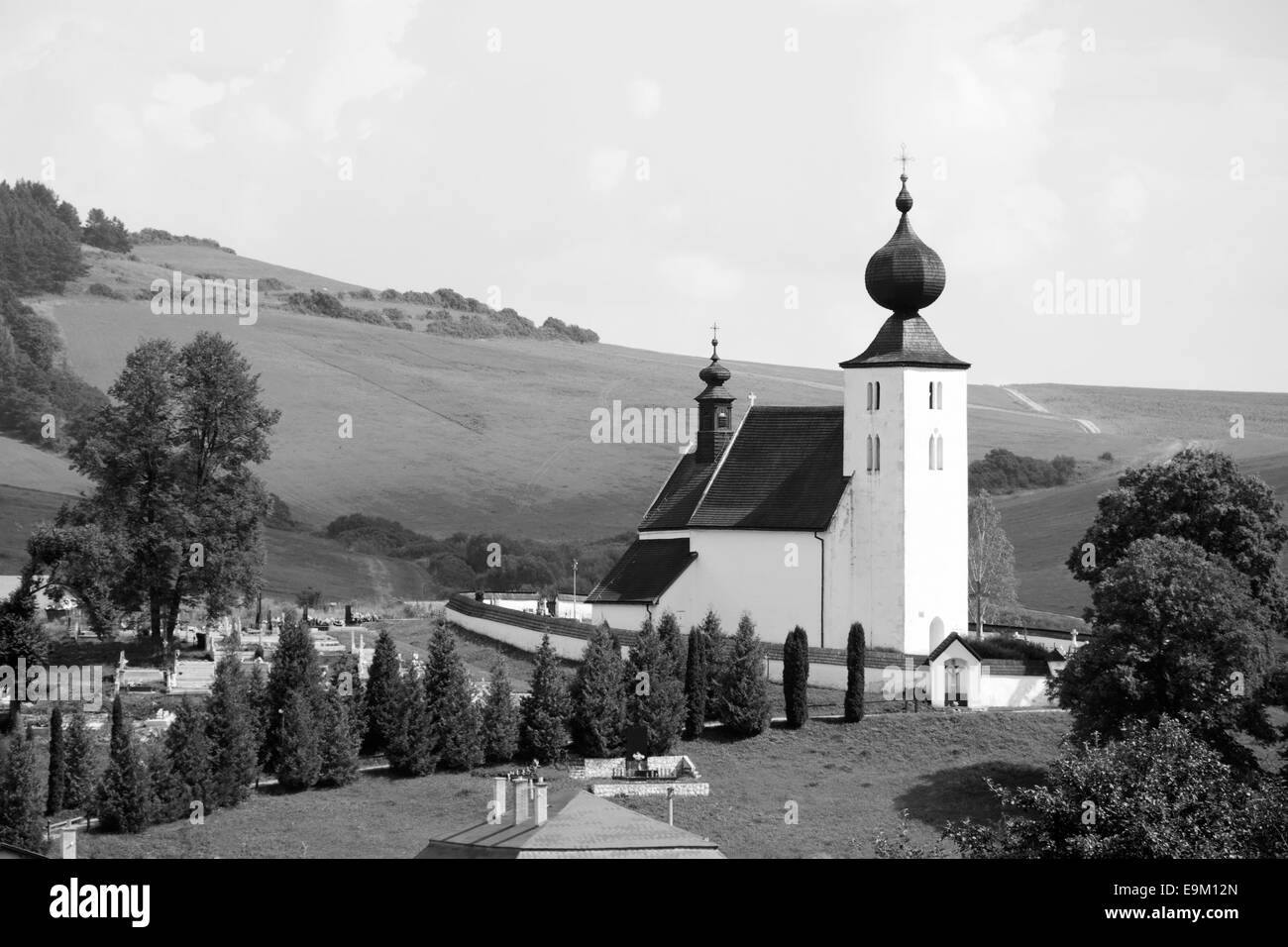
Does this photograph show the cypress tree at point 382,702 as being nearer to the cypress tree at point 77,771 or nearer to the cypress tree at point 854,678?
the cypress tree at point 77,771

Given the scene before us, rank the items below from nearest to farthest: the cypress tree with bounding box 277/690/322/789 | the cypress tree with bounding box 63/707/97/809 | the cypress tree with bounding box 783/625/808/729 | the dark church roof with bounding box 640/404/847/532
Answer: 1. the cypress tree with bounding box 63/707/97/809
2. the cypress tree with bounding box 277/690/322/789
3. the cypress tree with bounding box 783/625/808/729
4. the dark church roof with bounding box 640/404/847/532

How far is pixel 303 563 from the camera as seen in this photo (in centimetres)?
10150

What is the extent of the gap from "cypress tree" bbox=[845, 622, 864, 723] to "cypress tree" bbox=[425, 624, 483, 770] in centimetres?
1030

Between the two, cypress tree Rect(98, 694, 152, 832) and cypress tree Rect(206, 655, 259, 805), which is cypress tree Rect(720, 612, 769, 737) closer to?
cypress tree Rect(206, 655, 259, 805)

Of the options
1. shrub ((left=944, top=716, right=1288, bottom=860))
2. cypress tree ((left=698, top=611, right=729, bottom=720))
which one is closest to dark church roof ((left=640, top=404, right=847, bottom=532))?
cypress tree ((left=698, top=611, right=729, bottom=720))

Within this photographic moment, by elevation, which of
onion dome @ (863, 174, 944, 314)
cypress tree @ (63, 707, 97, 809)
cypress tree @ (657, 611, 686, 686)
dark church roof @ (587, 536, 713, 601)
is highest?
onion dome @ (863, 174, 944, 314)

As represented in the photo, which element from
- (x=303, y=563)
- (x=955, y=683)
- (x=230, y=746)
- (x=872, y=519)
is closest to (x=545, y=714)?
(x=230, y=746)

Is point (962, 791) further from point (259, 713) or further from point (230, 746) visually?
point (230, 746)

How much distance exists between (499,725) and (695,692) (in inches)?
228

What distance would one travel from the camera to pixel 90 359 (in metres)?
139

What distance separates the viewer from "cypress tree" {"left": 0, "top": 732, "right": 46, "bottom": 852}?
140ft

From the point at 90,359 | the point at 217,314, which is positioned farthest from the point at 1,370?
the point at 217,314

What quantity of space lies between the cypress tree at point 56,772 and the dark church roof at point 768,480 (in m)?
24.3
